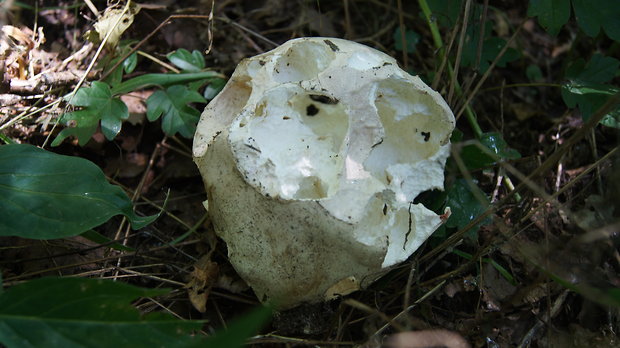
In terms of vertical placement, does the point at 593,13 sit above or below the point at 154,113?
above

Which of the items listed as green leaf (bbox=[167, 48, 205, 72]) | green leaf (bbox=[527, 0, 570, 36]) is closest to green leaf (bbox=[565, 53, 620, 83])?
green leaf (bbox=[527, 0, 570, 36])

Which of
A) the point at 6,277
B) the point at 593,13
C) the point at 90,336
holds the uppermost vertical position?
the point at 593,13

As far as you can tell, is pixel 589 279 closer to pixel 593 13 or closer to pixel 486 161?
pixel 486 161

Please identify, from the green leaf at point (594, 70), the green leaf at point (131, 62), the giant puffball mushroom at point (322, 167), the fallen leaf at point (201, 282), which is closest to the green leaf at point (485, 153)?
the giant puffball mushroom at point (322, 167)

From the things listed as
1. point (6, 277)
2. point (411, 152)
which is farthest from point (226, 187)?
point (6, 277)

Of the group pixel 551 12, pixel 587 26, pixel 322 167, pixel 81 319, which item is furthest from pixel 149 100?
pixel 587 26

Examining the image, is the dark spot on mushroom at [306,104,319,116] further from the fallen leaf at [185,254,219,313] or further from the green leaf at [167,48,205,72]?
the green leaf at [167,48,205,72]
